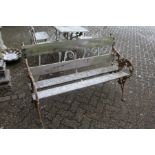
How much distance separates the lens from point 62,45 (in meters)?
3.58

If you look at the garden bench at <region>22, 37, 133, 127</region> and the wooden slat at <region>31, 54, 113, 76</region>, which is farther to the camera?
the wooden slat at <region>31, 54, 113, 76</region>

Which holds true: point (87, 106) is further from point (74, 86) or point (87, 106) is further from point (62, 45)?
point (62, 45)

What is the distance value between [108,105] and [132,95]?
26.8 inches

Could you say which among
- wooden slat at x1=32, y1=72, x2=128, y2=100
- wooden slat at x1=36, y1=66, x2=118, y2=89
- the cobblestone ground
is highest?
wooden slat at x1=36, y1=66, x2=118, y2=89

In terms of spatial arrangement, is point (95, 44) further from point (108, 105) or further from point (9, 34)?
point (9, 34)

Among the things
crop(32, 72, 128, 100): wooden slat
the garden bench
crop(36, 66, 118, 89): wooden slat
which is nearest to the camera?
crop(32, 72, 128, 100): wooden slat

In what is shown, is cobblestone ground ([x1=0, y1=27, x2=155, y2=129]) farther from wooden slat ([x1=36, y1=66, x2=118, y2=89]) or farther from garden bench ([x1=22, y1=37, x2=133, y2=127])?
wooden slat ([x1=36, y1=66, x2=118, y2=89])

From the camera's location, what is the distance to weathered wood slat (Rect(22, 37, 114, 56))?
10.9 ft

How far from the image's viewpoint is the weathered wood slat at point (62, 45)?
3.33 m

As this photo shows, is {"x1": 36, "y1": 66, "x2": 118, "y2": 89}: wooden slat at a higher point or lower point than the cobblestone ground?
higher

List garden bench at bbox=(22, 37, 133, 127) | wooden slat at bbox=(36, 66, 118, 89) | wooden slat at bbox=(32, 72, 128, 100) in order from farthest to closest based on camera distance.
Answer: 1. wooden slat at bbox=(36, 66, 118, 89)
2. garden bench at bbox=(22, 37, 133, 127)
3. wooden slat at bbox=(32, 72, 128, 100)

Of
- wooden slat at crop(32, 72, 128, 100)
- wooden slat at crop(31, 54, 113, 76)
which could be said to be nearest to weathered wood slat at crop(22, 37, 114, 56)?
wooden slat at crop(31, 54, 113, 76)

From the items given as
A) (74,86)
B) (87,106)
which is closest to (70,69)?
Result: (74,86)

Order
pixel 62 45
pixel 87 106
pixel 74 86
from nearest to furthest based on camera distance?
pixel 74 86
pixel 62 45
pixel 87 106
